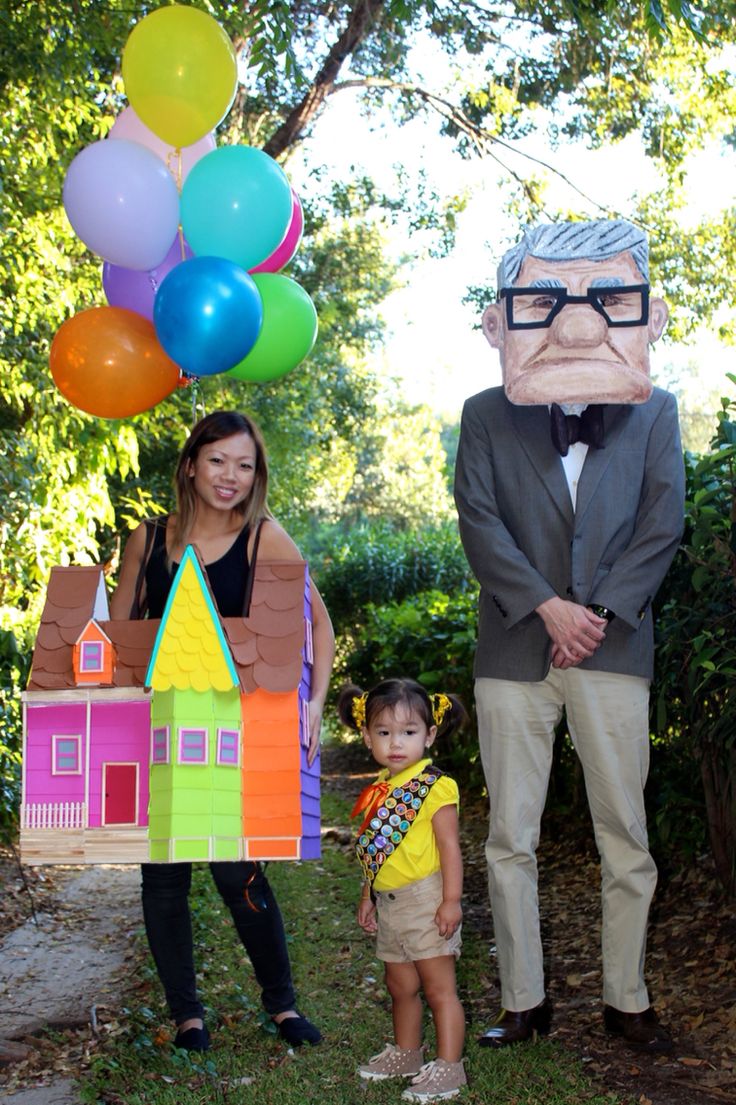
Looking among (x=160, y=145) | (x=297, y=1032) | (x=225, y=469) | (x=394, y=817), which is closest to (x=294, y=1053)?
(x=297, y=1032)

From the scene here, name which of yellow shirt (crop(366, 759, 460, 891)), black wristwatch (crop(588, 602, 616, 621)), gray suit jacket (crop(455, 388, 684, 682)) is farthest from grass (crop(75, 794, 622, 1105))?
black wristwatch (crop(588, 602, 616, 621))

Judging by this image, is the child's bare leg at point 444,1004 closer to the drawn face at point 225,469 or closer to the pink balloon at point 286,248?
the drawn face at point 225,469

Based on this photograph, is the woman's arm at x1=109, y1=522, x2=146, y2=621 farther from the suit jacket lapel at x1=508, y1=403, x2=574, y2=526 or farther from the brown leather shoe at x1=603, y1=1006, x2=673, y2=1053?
the brown leather shoe at x1=603, y1=1006, x2=673, y2=1053

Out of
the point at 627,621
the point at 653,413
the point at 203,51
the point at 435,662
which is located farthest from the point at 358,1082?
the point at 435,662

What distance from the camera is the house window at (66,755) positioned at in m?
2.85

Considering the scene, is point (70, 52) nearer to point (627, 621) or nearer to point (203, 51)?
point (203, 51)

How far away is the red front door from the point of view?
282 cm

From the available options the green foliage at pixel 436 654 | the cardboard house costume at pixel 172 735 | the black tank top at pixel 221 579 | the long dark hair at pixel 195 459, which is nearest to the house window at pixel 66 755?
the cardboard house costume at pixel 172 735

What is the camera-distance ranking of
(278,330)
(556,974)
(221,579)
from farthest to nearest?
(556,974) → (278,330) → (221,579)

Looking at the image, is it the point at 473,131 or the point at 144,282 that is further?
the point at 473,131

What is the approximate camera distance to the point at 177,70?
3402 millimetres

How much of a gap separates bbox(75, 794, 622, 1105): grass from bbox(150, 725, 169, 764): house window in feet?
2.67

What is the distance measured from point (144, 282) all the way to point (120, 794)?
1653 millimetres

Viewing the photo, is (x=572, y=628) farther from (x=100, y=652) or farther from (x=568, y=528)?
(x=100, y=652)
